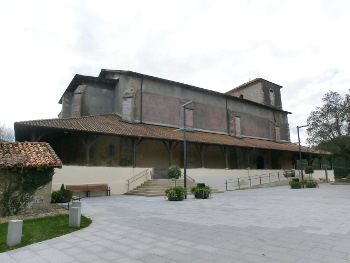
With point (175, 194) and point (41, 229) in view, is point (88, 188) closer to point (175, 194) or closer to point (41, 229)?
point (175, 194)

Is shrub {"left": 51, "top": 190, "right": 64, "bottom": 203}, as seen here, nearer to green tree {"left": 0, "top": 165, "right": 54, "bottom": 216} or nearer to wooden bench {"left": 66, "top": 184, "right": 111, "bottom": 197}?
wooden bench {"left": 66, "top": 184, "right": 111, "bottom": 197}

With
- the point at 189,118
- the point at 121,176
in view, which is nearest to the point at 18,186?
the point at 121,176

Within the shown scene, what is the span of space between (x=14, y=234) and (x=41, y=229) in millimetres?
1400

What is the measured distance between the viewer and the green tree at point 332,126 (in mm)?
26125

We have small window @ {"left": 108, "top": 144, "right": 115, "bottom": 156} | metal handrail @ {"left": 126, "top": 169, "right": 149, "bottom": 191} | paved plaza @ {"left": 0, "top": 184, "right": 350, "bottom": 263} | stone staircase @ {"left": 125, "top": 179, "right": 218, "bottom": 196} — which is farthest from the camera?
small window @ {"left": 108, "top": 144, "right": 115, "bottom": 156}

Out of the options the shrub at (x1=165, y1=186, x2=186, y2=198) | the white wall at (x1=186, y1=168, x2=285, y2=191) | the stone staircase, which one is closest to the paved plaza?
the shrub at (x1=165, y1=186, x2=186, y2=198)

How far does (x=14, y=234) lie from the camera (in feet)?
17.2

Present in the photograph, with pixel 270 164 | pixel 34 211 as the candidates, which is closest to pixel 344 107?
pixel 270 164

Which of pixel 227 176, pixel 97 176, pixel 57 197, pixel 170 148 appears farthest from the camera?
pixel 227 176

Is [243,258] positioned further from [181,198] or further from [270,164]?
[270,164]

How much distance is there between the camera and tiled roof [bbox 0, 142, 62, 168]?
9023 millimetres

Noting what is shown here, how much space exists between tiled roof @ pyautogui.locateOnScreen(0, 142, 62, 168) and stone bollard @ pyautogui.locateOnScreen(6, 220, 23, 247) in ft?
13.8

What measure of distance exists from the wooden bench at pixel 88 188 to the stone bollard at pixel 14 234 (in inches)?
398

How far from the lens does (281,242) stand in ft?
17.5
